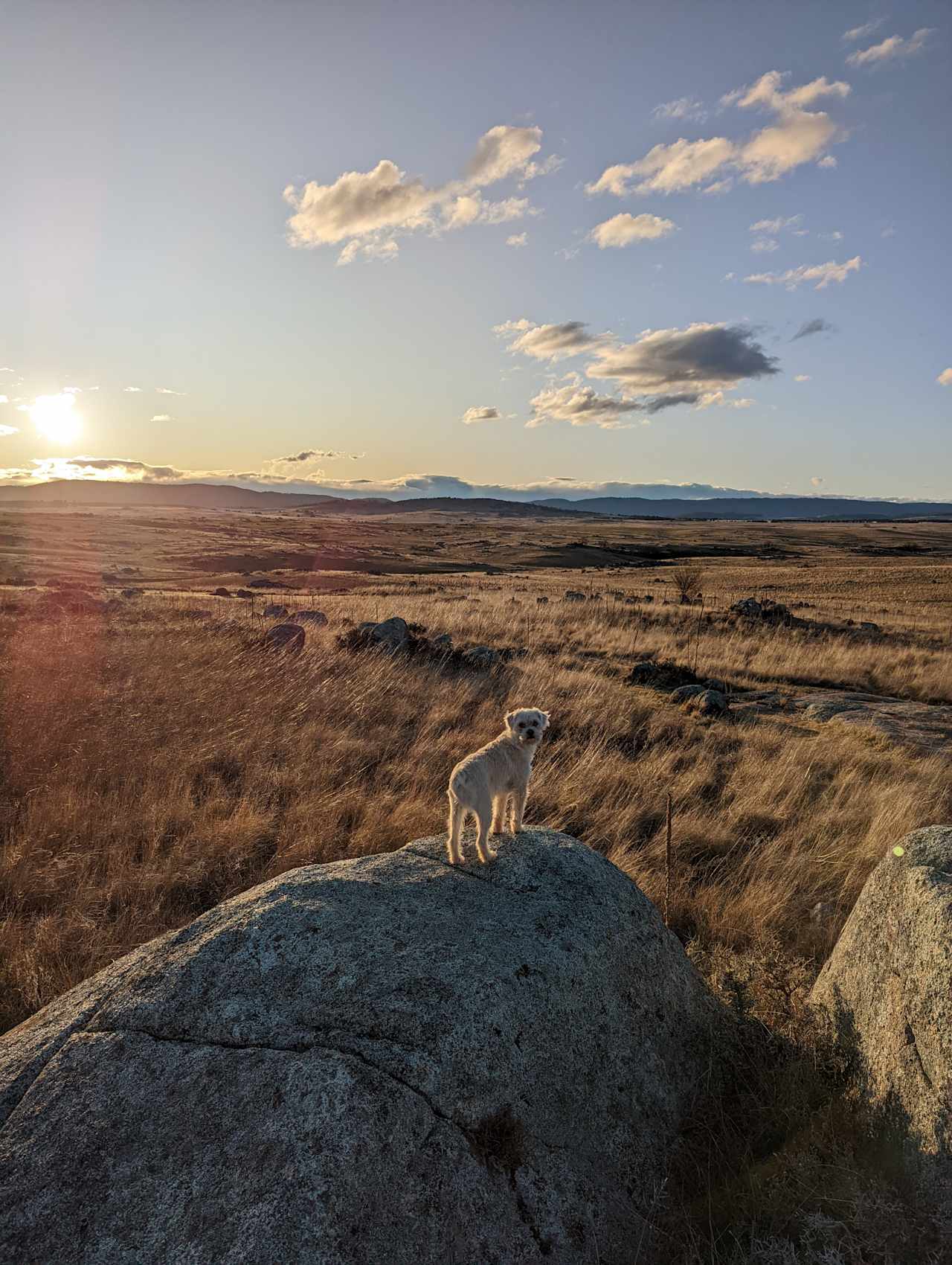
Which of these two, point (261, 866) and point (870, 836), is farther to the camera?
point (870, 836)

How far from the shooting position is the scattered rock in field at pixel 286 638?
1346cm

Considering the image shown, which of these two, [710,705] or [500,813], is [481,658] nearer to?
[710,705]

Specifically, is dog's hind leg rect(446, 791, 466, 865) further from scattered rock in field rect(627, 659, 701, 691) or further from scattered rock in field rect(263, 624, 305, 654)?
scattered rock in field rect(627, 659, 701, 691)

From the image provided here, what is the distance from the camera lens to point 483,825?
3.83 metres

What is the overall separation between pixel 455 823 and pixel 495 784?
1.61ft

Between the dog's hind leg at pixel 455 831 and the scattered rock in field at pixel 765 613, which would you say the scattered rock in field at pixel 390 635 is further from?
the scattered rock in field at pixel 765 613

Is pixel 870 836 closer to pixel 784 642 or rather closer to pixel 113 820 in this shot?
pixel 113 820

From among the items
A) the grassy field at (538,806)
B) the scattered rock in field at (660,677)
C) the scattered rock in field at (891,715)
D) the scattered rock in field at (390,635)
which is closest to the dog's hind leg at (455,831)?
the grassy field at (538,806)

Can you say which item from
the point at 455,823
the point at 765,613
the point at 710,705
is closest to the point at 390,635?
the point at 710,705

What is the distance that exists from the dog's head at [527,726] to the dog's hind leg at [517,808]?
1.08 ft

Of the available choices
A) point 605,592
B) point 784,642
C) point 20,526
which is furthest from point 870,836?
point 20,526

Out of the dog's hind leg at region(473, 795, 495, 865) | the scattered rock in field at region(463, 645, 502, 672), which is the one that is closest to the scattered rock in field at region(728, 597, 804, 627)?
the scattered rock in field at region(463, 645, 502, 672)

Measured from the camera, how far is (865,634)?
23.5 metres

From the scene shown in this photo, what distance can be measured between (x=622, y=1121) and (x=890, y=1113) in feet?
3.52
